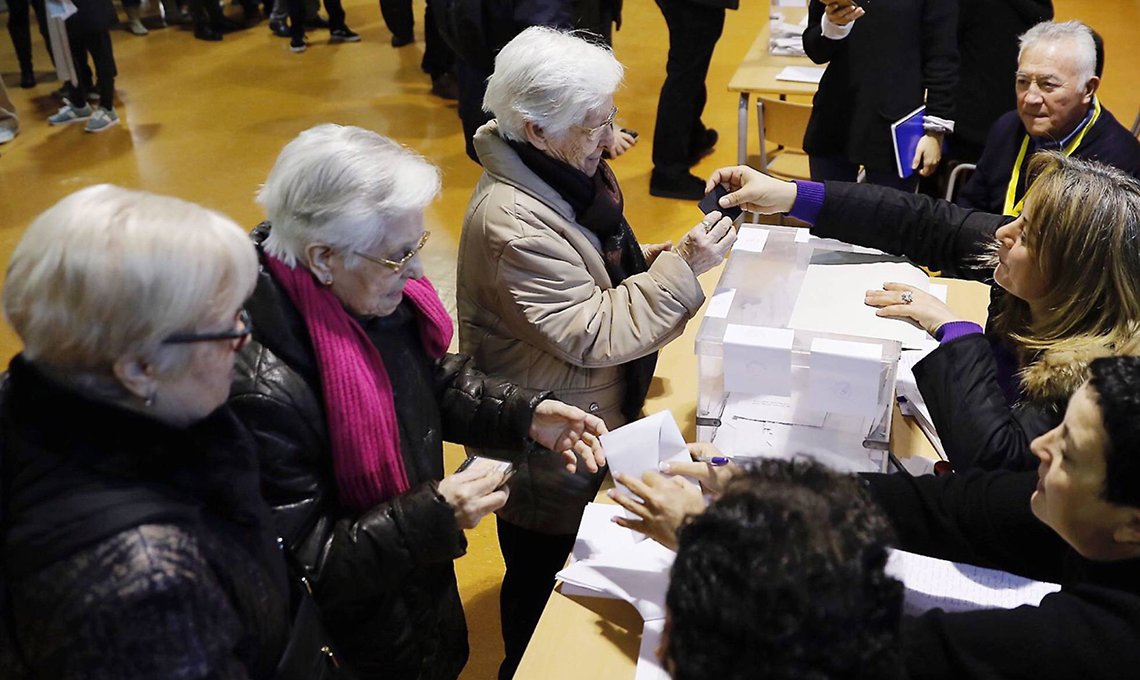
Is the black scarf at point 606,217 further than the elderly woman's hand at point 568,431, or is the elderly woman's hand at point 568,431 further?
the black scarf at point 606,217

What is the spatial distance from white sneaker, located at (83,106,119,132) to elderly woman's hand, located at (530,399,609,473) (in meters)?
5.89

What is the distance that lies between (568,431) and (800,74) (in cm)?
327

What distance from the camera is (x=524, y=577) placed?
2375 mm

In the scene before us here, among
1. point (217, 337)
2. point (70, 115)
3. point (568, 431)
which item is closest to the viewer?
point (217, 337)

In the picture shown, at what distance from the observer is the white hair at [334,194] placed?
154 cm

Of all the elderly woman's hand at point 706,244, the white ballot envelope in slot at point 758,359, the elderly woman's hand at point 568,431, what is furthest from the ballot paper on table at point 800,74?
the elderly woman's hand at point 568,431

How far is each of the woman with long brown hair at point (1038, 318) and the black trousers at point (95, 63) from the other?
19.6ft

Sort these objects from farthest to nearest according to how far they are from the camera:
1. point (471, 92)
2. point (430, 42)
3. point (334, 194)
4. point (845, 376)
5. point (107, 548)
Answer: point (430, 42)
point (471, 92)
point (845, 376)
point (334, 194)
point (107, 548)

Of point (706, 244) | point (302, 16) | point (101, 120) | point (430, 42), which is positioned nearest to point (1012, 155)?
point (706, 244)

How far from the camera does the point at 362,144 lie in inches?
62.7

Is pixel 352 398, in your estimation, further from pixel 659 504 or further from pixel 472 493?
pixel 659 504

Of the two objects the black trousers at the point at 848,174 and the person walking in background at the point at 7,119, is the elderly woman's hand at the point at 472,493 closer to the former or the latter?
the black trousers at the point at 848,174

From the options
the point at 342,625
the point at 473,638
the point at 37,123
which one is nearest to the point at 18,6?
the point at 37,123

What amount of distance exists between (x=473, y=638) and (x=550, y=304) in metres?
1.25
